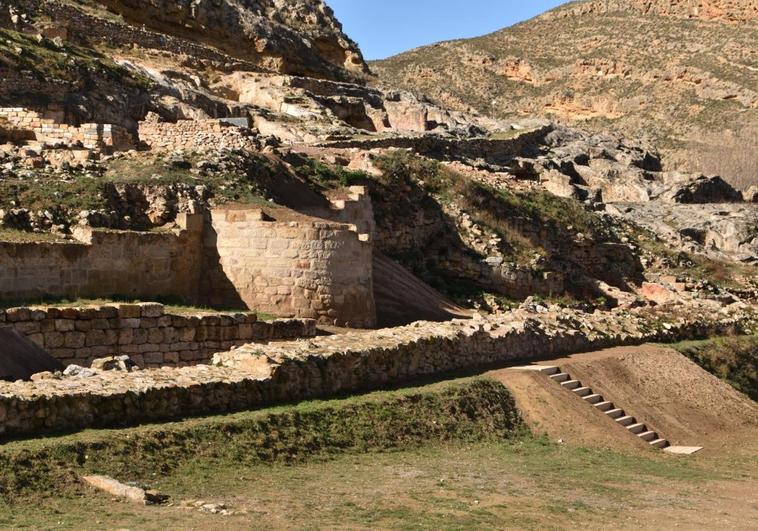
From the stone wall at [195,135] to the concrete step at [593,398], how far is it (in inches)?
403

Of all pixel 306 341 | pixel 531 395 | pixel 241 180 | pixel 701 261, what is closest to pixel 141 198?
pixel 241 180

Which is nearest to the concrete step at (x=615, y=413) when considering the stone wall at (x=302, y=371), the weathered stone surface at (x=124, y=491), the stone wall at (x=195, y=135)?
the stone wall at (x=302, y=371)

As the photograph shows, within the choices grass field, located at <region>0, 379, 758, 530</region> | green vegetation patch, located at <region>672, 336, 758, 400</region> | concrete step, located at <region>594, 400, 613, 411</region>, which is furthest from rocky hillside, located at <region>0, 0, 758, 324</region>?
grass field, located at <region>0, 379, 758, 530</region>

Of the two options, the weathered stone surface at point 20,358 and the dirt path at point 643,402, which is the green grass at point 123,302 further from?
the dirt path at point 643,402

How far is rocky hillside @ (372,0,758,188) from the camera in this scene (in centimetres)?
7750

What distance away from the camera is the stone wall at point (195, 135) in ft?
85.9

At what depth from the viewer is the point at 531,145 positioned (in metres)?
48.6

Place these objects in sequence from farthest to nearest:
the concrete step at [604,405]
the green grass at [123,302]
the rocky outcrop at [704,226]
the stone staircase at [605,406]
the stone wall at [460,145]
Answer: the rocky outcrop at [704,226] → the stone wall at [460,145] → the concrete step at [604,405] → the stone staircase at [605,406] → the green grass at [123,302]

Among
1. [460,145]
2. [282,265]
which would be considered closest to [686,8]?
[460,145]

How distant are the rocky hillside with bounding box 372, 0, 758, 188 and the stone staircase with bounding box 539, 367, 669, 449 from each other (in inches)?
2031

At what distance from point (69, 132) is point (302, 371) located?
38.6 ft

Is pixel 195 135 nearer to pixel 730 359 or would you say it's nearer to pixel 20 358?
pixel 730 359

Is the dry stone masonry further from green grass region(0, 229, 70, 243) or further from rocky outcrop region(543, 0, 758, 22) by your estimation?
rocky outcrop region(543, 0, 758, 22)

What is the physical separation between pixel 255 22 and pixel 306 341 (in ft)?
116
